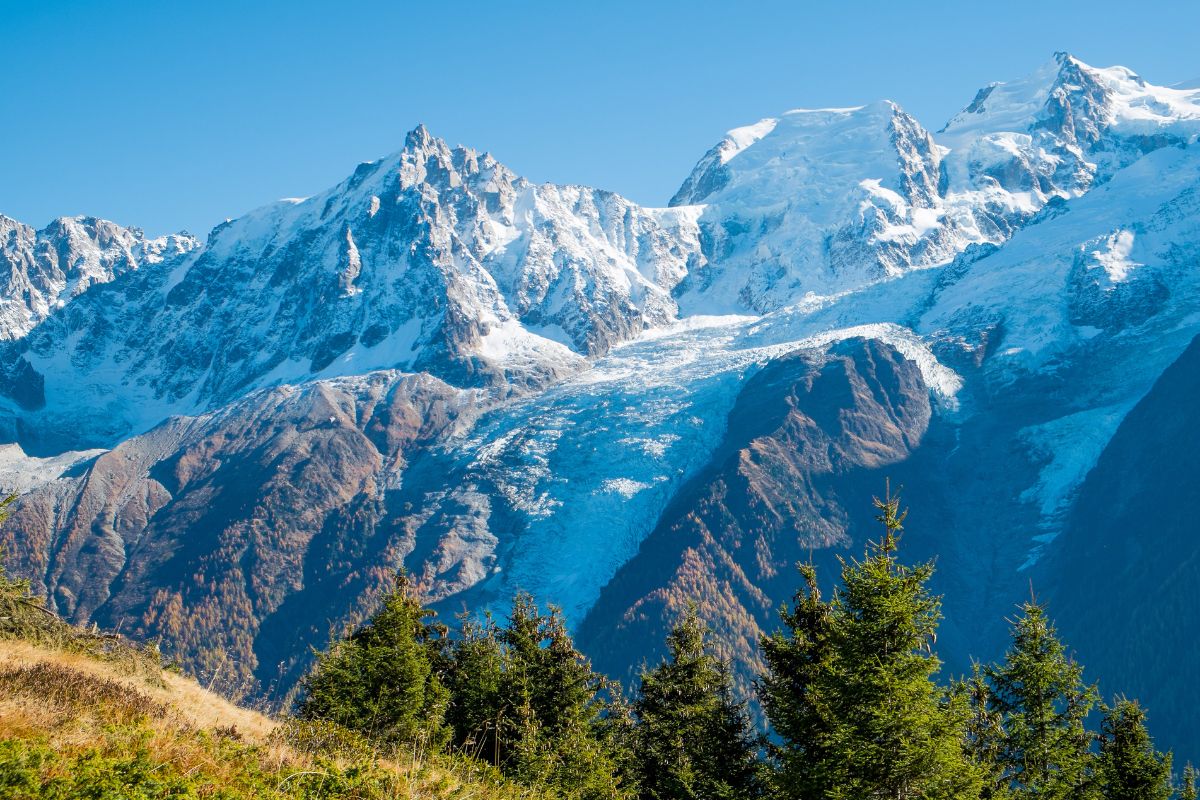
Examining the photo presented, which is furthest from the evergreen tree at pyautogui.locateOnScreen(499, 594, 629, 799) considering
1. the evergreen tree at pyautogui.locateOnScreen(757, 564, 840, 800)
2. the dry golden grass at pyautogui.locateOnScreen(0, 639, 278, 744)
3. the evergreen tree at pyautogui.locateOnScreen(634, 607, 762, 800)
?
the dry golden grass at pyautogui.locateOnScreen(0, 639, 278, 744)

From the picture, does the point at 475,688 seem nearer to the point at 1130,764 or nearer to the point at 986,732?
the point at 986,732

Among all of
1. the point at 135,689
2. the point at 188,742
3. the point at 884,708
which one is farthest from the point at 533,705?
the point at 188,742

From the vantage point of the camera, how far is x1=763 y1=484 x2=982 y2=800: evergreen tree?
20.3 meters

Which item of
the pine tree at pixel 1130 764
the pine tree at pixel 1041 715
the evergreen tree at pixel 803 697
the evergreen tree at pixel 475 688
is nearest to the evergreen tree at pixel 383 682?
the evergreen tree at pixel 475 688

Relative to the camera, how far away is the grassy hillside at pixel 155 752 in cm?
998

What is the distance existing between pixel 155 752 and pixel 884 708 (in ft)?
48.5

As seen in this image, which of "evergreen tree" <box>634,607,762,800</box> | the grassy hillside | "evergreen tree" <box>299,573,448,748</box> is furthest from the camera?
"evergreen tree" <box>299,573,448,748</box>

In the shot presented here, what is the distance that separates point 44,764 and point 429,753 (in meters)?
12.3

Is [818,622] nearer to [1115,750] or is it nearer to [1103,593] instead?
[1115,750]

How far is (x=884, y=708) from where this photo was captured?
20.3m

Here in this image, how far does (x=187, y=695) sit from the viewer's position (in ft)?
67.7

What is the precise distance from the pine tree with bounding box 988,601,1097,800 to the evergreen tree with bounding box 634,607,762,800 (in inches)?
332

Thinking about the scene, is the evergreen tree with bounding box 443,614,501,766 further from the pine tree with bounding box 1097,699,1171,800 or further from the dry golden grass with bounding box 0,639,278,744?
the pine tree with bounding box 1097,699,1171,800

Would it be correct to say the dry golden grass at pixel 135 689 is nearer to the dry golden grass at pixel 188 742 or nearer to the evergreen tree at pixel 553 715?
the dry golden grass at pixel 188 742
